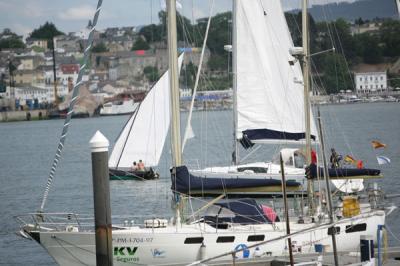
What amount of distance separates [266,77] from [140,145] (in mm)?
11399

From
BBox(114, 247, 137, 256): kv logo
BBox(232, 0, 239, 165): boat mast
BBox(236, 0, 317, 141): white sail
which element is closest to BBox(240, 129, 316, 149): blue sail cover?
BBox(236, 0, 317, 141): white sail

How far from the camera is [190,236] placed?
90.8 feet

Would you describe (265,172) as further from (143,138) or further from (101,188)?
(101,188)

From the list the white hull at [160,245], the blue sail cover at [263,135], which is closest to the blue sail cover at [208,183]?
the white hull at [160,245]

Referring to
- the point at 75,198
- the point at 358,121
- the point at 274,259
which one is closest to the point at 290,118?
the point at 75,198

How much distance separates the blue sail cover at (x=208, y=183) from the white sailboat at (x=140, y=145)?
14060 mm

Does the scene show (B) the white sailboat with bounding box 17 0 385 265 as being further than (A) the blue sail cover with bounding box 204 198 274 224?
No

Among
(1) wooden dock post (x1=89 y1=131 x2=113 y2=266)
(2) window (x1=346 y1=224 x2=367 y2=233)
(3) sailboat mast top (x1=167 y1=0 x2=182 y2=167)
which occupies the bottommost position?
(2) window (x1=346 y1=224 x2=367 y2=233)

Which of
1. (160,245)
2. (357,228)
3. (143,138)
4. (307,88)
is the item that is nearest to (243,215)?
(160,245)

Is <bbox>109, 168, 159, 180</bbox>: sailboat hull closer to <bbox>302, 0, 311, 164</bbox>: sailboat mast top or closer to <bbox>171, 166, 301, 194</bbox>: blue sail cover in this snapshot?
<bbox>171, 166, 301, 194</bbox>: blue sail cover

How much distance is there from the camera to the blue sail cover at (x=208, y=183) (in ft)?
97.5

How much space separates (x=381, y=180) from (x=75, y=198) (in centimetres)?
1267

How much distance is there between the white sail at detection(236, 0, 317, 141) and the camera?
44.3 m

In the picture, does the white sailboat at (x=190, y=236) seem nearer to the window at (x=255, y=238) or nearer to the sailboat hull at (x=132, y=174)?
the window at (x=255, y=238)
